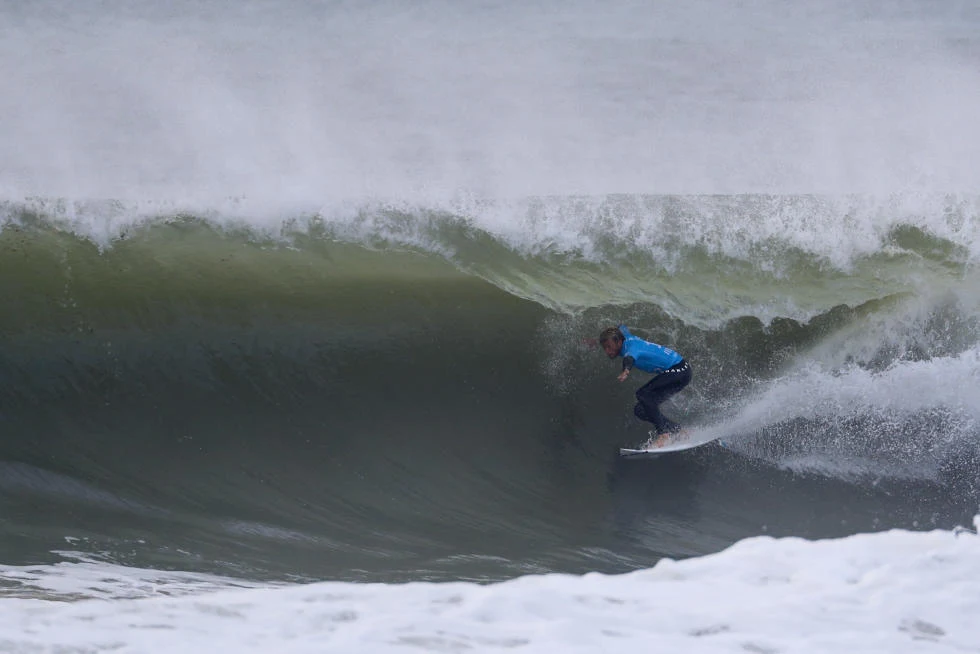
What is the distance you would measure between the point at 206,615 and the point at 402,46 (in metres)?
5.32

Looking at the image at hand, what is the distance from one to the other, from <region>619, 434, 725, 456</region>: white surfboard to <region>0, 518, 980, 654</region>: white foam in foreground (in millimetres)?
2135

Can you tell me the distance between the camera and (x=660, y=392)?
677 cm

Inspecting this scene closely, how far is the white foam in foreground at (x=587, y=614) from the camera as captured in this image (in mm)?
3695

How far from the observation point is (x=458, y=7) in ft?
26.5

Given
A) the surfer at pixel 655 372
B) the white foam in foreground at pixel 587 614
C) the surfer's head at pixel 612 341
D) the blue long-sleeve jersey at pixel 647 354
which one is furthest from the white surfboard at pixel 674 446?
the white foam in foreground at pixel 587 614

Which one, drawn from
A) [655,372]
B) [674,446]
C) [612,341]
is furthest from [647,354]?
[674,446]

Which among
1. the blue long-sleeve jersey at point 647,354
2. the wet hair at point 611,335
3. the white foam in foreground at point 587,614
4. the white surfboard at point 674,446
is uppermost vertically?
the wet hair at point 611,335

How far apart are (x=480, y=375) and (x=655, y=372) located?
1.32m

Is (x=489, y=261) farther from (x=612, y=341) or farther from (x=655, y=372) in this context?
(x=655, y=372)

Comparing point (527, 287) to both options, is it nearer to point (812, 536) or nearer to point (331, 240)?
point (331, 240)

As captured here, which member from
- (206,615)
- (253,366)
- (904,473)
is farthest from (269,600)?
(904,473)

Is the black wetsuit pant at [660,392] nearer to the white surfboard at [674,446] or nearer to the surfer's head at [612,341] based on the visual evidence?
the white surfboard at [674,446]

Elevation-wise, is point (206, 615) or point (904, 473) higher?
point (904, 473)

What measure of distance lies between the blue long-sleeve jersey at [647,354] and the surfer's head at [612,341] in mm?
102
